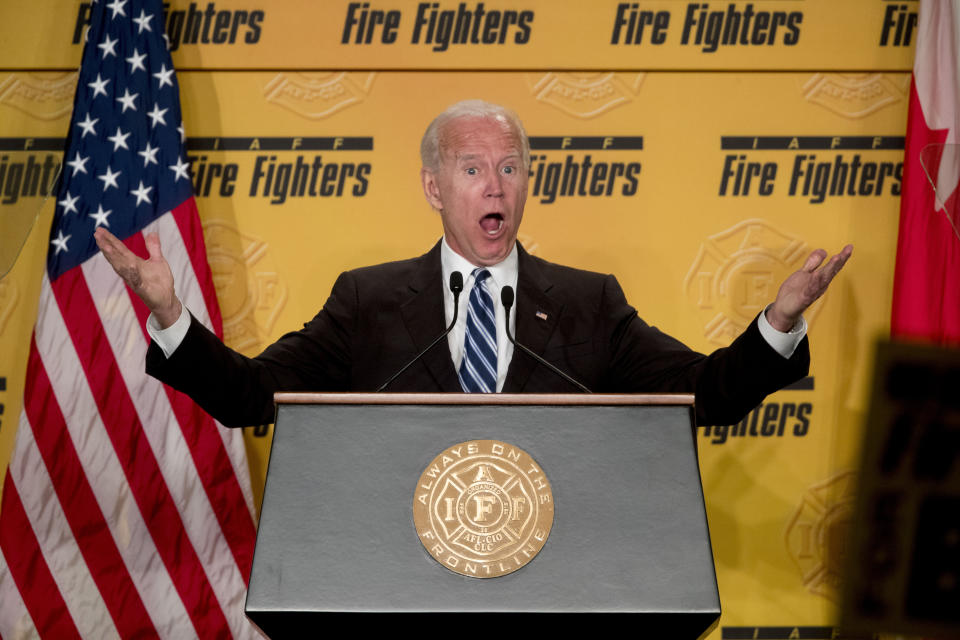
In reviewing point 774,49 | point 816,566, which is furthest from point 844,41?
point 816,566

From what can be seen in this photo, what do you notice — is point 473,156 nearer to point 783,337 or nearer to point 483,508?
point 783,337

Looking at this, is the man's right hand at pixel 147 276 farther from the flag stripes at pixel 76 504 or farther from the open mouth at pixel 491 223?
the flag stripes at pixel 76 504

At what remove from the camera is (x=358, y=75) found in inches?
133

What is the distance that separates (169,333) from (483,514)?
30.6 inches

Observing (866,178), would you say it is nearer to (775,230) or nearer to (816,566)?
(775,230)

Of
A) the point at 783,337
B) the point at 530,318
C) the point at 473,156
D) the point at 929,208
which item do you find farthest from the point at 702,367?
the point at 929,208

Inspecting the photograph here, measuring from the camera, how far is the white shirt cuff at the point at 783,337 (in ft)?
6.03

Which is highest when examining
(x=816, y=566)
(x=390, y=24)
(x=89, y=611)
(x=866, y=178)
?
(x=390, y=24)

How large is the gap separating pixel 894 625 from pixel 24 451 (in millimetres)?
2846

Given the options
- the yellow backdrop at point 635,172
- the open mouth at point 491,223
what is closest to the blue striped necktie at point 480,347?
the open mouth at point 491,223

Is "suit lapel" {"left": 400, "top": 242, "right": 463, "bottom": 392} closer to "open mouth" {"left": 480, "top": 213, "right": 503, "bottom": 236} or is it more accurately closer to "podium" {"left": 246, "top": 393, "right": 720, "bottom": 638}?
"open mouth" {"left": 480, "top": 213, "right": 503, "bottom": 236}

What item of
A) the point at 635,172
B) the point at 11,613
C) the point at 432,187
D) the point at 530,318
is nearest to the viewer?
the point at 530,318

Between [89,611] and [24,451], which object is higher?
[24,451]

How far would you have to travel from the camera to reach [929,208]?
3.16m
